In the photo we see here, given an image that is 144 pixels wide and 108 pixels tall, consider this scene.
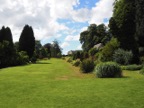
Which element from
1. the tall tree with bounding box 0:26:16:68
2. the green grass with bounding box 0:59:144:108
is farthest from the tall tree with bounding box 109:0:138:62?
the green grass with bounding box 0:59:144:108

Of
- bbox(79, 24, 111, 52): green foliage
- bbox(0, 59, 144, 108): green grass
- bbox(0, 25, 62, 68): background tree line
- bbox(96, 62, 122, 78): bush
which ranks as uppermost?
bbox(79, 24, 111, 52): green foliage

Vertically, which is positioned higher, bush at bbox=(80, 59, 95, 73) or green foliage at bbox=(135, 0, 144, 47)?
green foliage at bbox=(135, 0, 144, 47)

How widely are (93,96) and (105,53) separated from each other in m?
27.9

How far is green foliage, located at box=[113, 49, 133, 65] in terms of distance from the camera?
36719 mm

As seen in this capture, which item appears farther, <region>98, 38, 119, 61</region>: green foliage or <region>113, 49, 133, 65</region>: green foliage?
<region>98, 38, 119, 61</region>: green foliage

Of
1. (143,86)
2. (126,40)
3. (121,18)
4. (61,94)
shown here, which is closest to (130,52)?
(126,40)

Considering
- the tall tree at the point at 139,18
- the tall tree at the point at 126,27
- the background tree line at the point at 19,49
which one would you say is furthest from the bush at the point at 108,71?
the background tree line at the point at 19,49

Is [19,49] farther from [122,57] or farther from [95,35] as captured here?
[122,57]

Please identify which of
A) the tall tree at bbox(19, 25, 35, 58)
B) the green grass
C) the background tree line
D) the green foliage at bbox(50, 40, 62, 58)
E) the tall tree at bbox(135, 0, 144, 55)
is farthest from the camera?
the green foliage at bbox(50, 40, 62, 58)

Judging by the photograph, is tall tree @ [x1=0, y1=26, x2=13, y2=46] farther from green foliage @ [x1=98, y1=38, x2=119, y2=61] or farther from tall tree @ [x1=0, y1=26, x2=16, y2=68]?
green foliage @ [x1=98, y1=38, x2=119, y2=61]

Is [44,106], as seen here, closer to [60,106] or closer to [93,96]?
[60,106]

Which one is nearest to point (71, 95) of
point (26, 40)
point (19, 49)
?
point (26, 40)

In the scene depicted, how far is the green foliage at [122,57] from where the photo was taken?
36.7m

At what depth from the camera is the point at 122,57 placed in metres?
37.0
